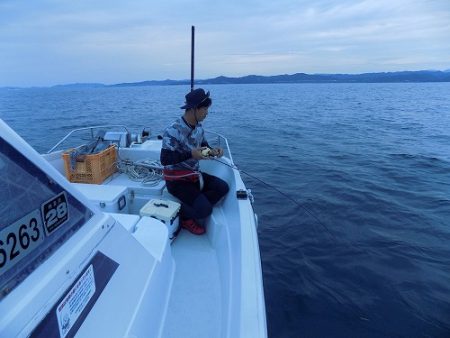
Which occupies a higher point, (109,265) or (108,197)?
(109,265)

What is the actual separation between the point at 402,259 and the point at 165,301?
435 cm

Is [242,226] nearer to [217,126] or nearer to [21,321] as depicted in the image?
[21,321]

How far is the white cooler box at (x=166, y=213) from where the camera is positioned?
3.46m

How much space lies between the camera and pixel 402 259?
16.6 ft

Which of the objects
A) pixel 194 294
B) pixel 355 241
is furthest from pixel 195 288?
pixel 355 241

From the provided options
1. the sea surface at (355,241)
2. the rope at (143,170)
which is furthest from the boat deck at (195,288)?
the sea surface at (355,241)

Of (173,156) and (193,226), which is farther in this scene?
(193,226)

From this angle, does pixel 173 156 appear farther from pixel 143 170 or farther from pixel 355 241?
pixel 355 241

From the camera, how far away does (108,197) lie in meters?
3.59

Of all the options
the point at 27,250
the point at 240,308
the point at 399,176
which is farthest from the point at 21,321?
the point at 399,176

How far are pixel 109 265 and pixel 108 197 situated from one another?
7.14 feet

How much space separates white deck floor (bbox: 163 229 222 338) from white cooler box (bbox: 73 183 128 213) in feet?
2.77

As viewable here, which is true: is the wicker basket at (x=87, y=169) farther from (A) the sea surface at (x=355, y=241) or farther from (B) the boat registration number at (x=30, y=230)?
(B) the boat registration number at (x=30, y=230)

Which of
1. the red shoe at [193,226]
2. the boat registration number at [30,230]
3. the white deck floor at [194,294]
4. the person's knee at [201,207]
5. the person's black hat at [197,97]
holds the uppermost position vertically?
the person's black hat at [197,97]
